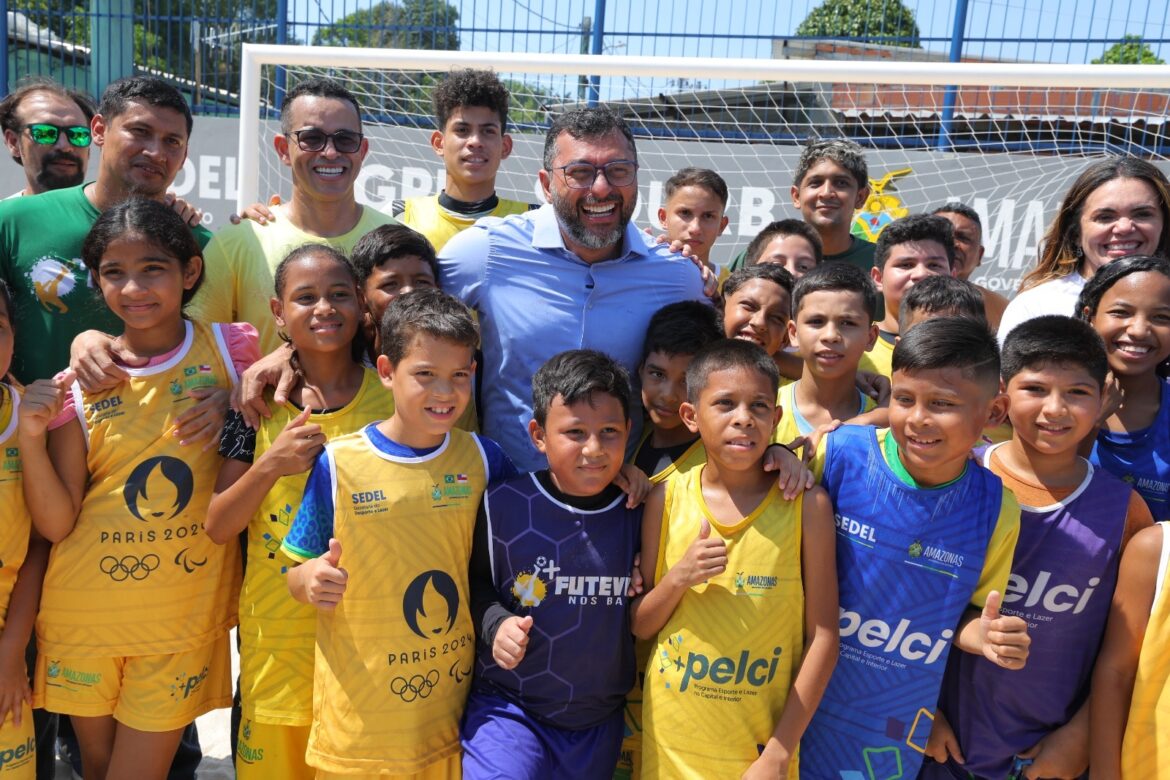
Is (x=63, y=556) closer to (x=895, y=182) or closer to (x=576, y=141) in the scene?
(x=576, y=141)

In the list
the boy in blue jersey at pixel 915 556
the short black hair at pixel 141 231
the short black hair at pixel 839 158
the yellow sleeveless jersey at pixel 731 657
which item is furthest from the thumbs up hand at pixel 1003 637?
the short black hair at pixel 839 158

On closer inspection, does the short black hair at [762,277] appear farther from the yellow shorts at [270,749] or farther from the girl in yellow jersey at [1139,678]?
the yellow shorts at [270,749]

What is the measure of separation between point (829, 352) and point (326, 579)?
4.94ft

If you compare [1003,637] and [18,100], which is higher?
[18,100]

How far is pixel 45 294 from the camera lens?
310 cm

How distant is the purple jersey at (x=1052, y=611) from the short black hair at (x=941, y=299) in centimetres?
69

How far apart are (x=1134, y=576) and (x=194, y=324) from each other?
8.81 feet

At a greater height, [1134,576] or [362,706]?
[1134,576]

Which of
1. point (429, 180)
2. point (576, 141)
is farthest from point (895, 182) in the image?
point (576, 141)

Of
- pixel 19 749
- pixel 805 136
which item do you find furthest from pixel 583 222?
pixel 805 136

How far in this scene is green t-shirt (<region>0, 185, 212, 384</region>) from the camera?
311 centimetres

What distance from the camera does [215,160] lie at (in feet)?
32.4

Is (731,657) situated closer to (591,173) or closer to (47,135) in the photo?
(591,173)

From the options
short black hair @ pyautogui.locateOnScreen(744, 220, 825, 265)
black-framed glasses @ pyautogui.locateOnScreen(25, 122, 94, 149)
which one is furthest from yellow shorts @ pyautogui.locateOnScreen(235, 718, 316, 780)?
black-framed glasses @ pyautogui.locateOnScreen(25, 122, 94, 149)
